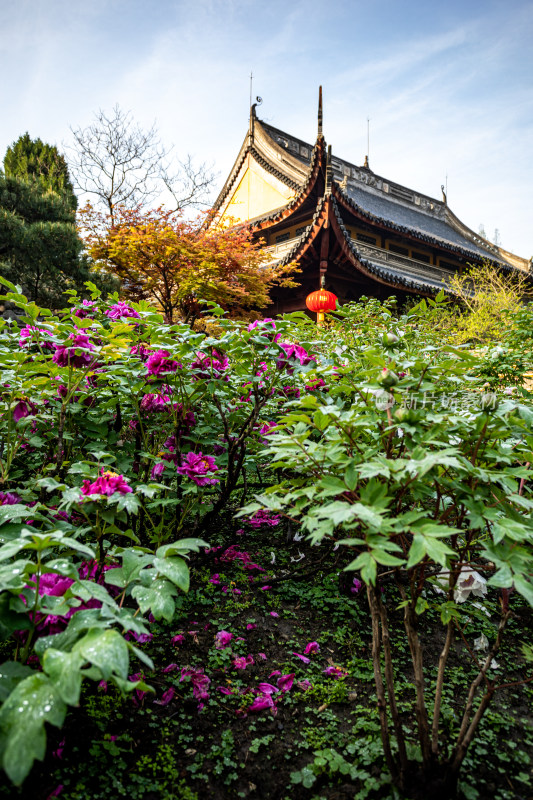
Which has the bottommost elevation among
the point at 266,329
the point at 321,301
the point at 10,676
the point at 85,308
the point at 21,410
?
the point at 10,676

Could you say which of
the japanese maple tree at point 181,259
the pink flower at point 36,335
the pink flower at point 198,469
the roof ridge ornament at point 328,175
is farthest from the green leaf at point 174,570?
the roof ridge ornament at point 328,175

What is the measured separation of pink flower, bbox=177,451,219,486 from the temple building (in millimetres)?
8420

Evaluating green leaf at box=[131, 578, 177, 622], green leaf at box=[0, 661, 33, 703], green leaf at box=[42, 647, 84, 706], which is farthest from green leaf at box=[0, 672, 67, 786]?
green leaf at box=[131, 578, 177, 622]

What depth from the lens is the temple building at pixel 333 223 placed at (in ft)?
31.9

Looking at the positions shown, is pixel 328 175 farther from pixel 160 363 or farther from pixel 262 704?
pixel 262 704

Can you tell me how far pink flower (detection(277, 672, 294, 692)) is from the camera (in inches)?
64.5

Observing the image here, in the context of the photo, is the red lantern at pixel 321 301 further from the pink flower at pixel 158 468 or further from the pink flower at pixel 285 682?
the pink flower at pixel 285 682

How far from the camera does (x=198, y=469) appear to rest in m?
1.82

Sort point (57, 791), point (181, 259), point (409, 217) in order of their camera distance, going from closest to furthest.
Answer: point (57, 791), point (181, 259), point (409, 217)

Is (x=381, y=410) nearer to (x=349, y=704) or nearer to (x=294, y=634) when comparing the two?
(x=349, y=704)

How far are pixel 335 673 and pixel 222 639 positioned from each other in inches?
18.5

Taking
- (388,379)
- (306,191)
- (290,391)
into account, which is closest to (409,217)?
(306,191)

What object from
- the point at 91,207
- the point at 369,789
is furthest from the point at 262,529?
the point at 91,207

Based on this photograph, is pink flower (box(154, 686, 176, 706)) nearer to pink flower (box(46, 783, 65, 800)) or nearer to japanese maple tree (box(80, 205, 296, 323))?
pink flower (box(46, 783, 65, 800))
